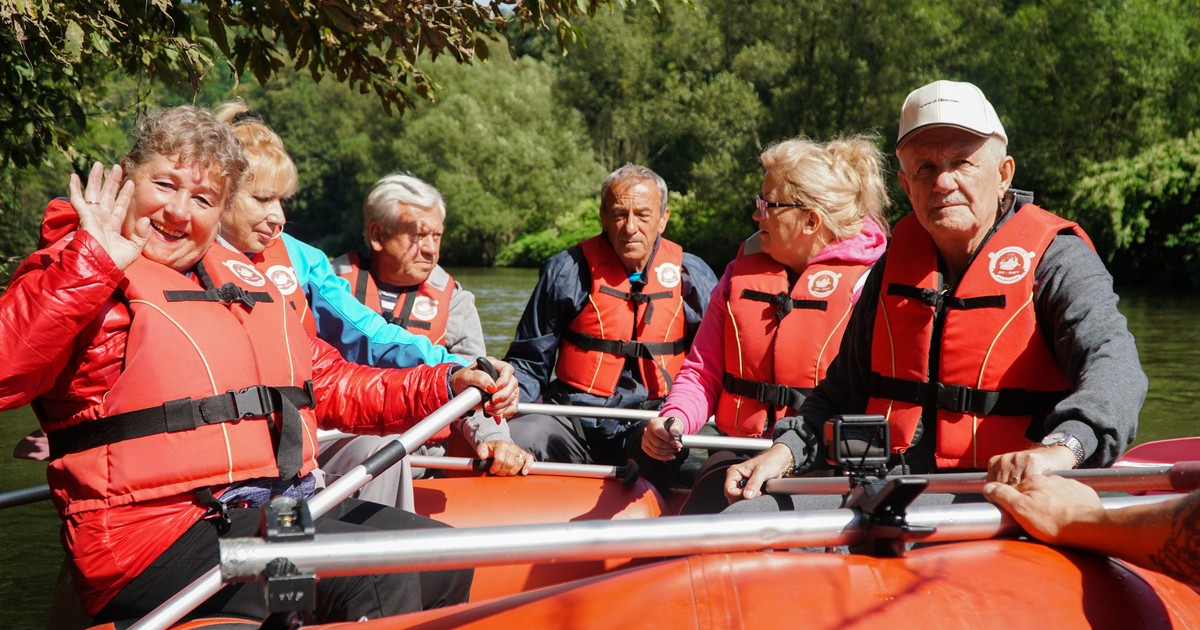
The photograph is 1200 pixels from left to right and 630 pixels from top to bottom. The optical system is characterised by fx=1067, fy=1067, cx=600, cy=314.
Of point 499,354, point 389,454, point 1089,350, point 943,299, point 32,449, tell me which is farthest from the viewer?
point 499,354

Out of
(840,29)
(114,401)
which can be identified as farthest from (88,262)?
(840,29)

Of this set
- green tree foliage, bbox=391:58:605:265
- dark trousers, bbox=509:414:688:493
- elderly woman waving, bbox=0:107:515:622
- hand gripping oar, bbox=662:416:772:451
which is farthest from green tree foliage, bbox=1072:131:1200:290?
elderly woman waving, bbox=0:107:515:622

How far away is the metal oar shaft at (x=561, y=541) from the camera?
1276 millimetres

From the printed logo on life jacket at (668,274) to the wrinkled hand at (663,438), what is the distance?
1291 mm

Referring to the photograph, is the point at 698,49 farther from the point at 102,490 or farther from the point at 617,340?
the point at 102,490

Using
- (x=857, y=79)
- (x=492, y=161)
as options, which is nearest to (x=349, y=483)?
(x=857, y=79)

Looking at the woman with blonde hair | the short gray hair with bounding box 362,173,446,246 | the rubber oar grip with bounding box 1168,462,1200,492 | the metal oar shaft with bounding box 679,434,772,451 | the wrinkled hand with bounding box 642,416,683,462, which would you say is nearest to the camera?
the rubber oar grip with bounding box 1168,462,1200,492

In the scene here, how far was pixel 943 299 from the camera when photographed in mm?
2453

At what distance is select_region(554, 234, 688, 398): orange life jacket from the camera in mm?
4004

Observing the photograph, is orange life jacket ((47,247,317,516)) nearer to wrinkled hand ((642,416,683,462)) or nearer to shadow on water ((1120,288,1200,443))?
wrinkled hand ((642,416,683,462))

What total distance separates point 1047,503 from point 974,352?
31.7 inches

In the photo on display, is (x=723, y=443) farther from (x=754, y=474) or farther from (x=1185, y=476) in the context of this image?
(x=1185, y=476)

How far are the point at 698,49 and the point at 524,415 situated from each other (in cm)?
2277

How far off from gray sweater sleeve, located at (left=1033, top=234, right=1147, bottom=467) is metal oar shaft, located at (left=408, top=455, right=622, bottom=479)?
1357 millimetres
